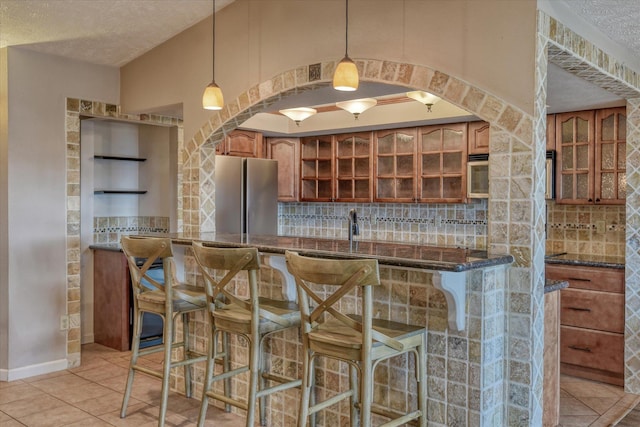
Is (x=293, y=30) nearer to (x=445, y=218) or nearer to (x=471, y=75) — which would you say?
(x=471, y=75)

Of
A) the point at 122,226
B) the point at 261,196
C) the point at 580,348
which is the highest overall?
the point at 261,196

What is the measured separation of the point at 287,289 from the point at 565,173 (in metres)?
2.95

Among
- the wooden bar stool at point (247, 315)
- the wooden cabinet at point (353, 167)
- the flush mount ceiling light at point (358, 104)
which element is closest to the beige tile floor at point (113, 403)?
the wooden bar stool at point (247, 315)

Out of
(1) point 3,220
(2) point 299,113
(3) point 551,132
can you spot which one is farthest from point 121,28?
(3) point 551,132

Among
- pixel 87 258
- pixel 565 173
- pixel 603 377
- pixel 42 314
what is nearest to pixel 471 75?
pixel 565 173

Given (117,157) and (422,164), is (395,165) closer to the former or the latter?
(422,164)

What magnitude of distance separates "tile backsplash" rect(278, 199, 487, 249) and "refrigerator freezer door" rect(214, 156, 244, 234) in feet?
4.27

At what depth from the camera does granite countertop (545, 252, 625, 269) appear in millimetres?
4113

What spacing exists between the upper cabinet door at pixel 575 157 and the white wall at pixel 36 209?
417cm

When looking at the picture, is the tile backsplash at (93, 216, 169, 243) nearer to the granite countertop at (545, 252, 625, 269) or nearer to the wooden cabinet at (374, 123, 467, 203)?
the wooden cabinet at (374, 123, 467, 203)

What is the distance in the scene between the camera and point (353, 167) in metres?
6.00

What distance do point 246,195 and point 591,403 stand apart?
143 inches

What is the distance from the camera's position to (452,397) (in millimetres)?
2525

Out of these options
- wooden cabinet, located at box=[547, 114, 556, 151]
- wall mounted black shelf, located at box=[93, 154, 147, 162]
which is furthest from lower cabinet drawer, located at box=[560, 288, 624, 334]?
wall mounted black shelf, located at box=[93, 154, 147, 162]
